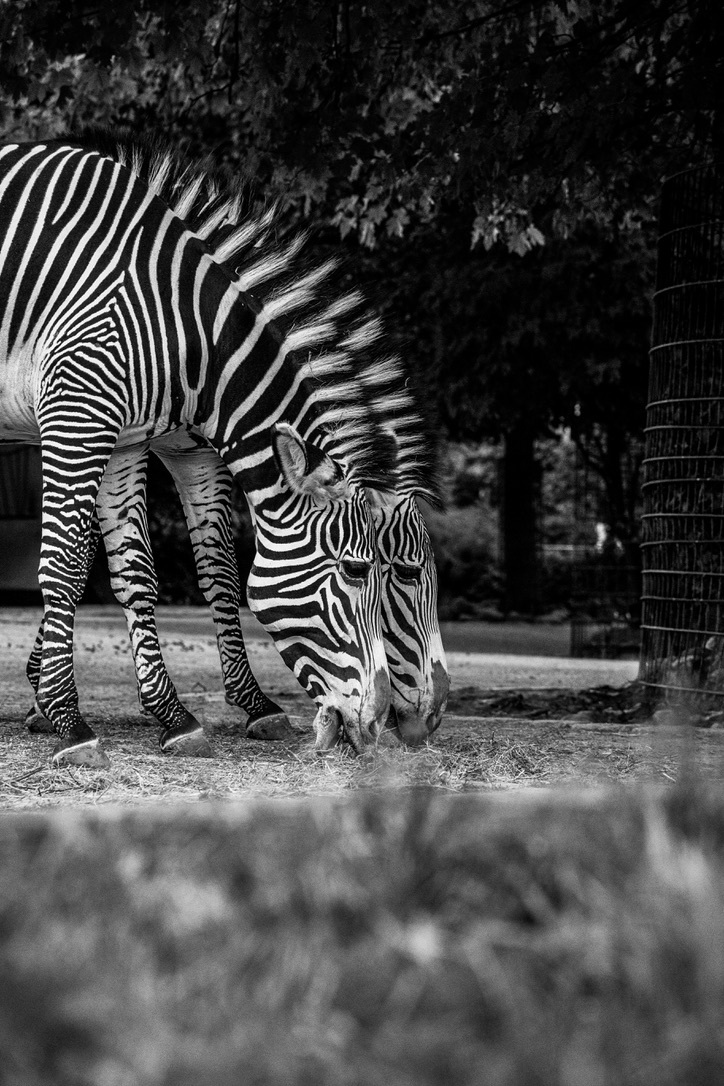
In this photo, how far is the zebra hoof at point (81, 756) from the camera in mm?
5535

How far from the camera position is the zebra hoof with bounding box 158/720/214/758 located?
6.18 metres

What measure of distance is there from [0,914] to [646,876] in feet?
Answer: 2.99

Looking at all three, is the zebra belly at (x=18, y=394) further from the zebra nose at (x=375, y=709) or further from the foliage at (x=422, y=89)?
the zebra nose at (x=375, y=709)

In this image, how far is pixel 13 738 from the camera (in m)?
6.70

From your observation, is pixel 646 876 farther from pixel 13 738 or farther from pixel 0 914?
pixel 13 738

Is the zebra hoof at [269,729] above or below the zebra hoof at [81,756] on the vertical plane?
below

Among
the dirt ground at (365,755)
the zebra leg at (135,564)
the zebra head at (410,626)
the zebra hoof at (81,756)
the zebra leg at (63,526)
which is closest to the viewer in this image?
the dirt ground at (365,755)

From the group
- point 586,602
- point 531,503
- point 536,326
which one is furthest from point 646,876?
point 531,503

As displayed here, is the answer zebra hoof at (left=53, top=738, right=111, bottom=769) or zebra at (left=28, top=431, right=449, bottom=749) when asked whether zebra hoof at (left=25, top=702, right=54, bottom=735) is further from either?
zebra hoof at (left=53, top=738, right=111, bottom=769)

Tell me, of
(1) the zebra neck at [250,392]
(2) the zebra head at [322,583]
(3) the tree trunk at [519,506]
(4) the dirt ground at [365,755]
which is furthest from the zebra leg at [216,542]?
(3) the tree trunk at [519,506]

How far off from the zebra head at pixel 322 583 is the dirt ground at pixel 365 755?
28cm

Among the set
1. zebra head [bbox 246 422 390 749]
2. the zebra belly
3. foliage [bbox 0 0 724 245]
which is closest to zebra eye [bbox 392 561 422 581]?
zebra head [bbox 246 422 390 749]

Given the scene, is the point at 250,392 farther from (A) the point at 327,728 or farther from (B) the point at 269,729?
(B) the point at 269,729

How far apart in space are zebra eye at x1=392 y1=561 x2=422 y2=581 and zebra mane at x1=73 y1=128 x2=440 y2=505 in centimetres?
43
